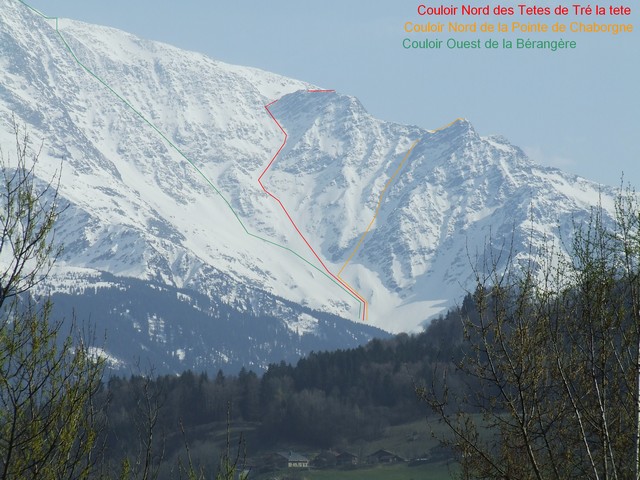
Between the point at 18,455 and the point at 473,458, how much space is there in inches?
348

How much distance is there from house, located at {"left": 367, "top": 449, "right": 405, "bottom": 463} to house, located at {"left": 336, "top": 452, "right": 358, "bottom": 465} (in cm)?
172

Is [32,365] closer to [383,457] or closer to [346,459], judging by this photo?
[383,457]

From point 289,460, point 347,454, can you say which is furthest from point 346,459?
point 289,460

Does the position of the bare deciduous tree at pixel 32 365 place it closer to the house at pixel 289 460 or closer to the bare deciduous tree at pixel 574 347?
the bare deciduous tree at pixel 574 347

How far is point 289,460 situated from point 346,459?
23.2 feet

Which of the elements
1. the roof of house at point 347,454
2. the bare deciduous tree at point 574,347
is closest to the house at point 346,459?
the roof of house at point 347,454

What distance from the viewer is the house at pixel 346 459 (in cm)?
14025

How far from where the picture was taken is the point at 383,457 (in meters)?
138

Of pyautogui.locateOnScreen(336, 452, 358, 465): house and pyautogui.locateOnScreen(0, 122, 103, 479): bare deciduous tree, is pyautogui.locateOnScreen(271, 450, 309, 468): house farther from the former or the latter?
pyautogui.locateOnScreen(0, 122, 103, 479): bare deciduous tree

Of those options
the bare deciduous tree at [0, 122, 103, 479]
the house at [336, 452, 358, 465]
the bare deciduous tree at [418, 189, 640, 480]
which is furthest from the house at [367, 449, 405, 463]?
the bare deciduous tree at [0, 122, 103, 479]

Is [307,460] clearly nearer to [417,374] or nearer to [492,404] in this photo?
[417,374]

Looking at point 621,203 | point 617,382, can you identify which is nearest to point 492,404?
point 617,382

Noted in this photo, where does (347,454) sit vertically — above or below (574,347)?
above

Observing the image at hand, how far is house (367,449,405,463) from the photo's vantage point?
135 m
